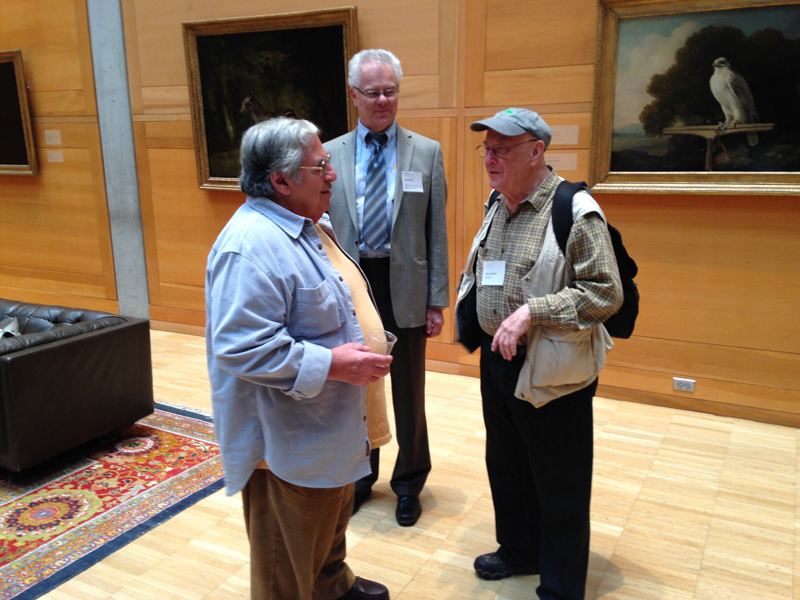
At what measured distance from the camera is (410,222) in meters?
3.30

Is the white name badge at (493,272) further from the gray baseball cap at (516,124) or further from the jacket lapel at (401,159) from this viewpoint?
the jacket lapel at (401,159)

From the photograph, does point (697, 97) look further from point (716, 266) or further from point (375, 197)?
point (375, 197)

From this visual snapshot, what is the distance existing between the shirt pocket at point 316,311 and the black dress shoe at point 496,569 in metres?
1.55

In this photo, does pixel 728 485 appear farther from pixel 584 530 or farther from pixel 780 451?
pixel 584 530

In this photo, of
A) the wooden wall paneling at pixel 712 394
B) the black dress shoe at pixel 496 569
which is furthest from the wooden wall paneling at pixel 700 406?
the black dress shoe at pixel 496 569

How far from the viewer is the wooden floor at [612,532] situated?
2.90 meters

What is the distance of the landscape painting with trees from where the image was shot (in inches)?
165

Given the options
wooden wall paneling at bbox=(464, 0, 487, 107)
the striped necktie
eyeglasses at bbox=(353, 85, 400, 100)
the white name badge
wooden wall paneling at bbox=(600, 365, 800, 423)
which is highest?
wooden wall paneling at bbox=(464, 0, 487, 107)

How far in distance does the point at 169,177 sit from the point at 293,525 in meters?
5.58

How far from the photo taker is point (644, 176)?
4.66m

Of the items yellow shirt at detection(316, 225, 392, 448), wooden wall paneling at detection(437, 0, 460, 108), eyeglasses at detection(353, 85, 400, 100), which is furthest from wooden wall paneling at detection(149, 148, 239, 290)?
yellow shirt at detection(316, 225, 392, 448)

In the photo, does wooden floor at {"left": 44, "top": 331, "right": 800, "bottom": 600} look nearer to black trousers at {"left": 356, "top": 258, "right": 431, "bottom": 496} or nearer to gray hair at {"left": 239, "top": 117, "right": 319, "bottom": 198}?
black trousers at {"left": 356, "top": 258, "right": 431, "bottom": 496}

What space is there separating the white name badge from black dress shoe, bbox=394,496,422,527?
1.49 meters

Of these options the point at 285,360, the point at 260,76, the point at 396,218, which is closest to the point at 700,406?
the point at 396,218
